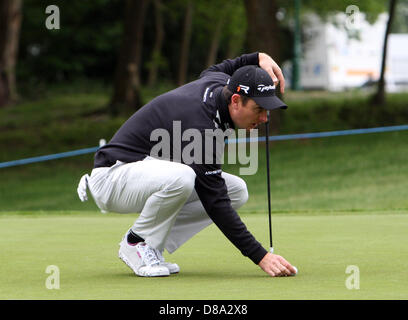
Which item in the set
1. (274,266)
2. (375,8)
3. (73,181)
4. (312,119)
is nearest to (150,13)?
(375,8)

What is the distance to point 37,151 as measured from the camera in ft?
69.9

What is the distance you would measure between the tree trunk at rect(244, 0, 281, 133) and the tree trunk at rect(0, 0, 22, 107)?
30.6 ft

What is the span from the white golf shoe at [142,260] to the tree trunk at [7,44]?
2069cm

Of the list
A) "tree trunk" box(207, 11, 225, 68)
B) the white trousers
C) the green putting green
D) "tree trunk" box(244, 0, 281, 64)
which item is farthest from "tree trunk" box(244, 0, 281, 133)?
"tree trunk" box(207, 11, 225, 68)

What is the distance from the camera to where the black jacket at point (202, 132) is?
5.20 meters

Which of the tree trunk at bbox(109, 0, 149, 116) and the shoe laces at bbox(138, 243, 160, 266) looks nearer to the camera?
the shoe laces at bbox(138, 243, 160, 266)

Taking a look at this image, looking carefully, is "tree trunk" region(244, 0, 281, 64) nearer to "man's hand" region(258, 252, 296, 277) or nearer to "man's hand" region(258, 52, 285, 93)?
"man's hand" region(258, 52, 285, 93)

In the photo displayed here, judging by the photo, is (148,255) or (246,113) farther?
(148,255)

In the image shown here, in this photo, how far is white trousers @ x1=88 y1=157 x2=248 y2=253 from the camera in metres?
5.34

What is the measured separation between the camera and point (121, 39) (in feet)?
115

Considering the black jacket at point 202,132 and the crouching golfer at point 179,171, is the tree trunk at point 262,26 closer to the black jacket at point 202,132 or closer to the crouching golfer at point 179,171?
the crouching golfer at point 179,171

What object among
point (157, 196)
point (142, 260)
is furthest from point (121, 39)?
point (157, 196)

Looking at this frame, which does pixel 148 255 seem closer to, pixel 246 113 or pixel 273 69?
pixel 246 113

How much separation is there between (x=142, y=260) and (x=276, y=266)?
2.98 feet
